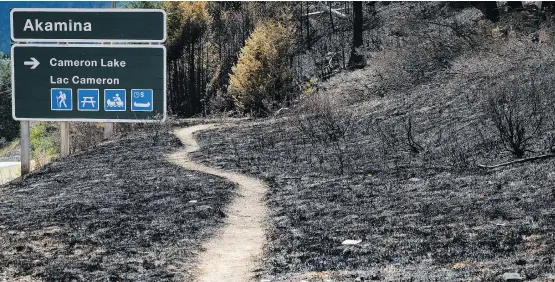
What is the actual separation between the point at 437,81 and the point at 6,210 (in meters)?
17.9

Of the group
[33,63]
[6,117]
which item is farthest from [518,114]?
[6,117]

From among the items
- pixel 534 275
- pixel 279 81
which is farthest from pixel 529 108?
pixel 279 81

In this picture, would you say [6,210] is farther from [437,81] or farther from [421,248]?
[437,81]

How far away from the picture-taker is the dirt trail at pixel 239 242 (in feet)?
26.5

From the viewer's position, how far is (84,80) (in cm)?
2192

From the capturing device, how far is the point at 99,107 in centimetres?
2223

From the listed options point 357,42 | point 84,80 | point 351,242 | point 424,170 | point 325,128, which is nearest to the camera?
point 351,242

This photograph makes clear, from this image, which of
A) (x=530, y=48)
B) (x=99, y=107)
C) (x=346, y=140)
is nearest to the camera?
(x=346, y=140)

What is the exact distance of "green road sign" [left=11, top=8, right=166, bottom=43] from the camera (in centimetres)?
2098

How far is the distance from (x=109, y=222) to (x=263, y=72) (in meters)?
29.8

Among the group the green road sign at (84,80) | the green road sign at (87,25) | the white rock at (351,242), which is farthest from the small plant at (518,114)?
the green road sign at (84,80)

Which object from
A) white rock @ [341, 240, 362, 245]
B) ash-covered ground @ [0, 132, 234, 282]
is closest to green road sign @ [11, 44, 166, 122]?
ash-covered ground @ [0, 132, 234, 282]

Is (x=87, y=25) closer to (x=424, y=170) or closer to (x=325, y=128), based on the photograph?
(x=325, y=128)

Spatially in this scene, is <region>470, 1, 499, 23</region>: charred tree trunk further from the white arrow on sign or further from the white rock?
the white rock
